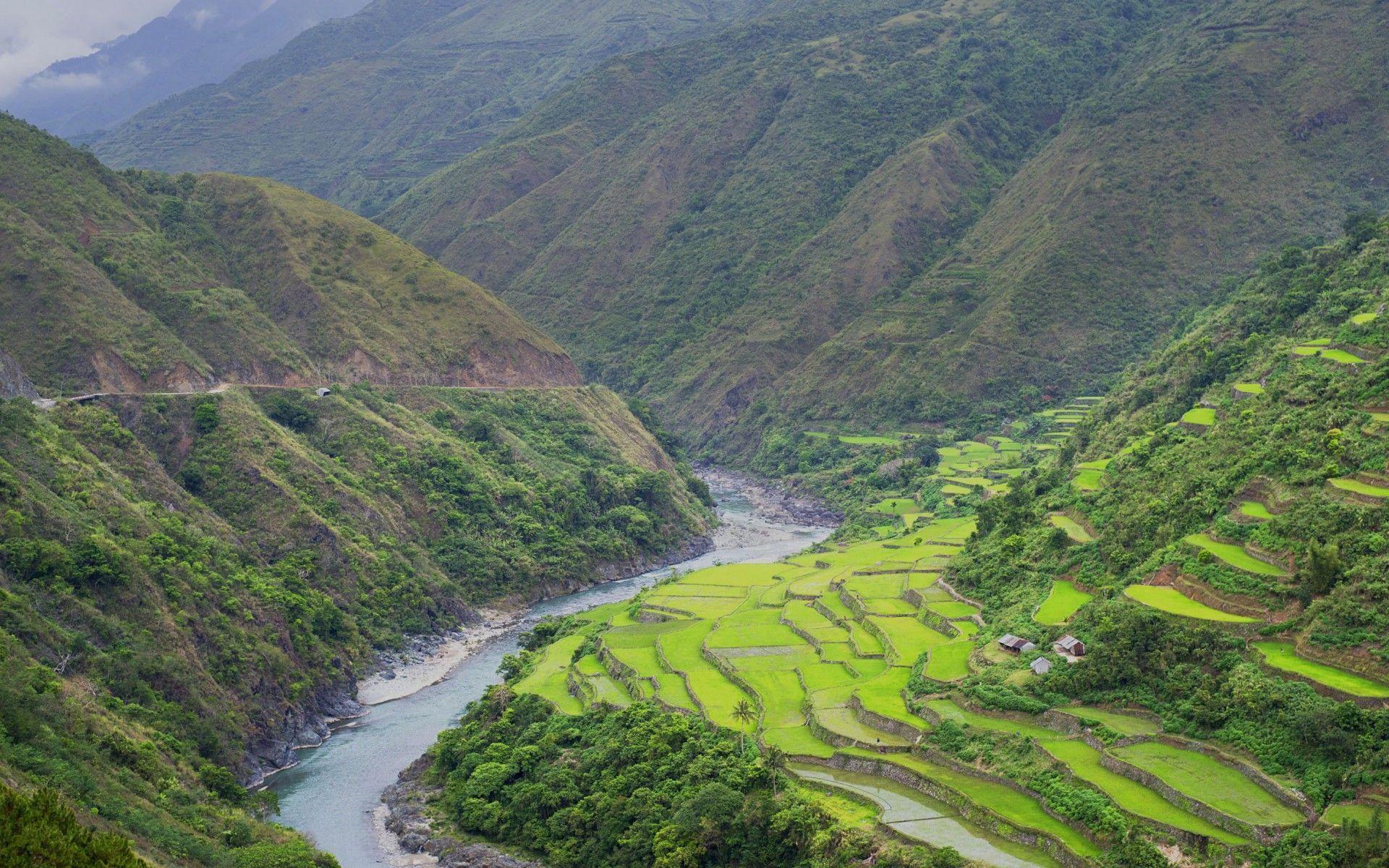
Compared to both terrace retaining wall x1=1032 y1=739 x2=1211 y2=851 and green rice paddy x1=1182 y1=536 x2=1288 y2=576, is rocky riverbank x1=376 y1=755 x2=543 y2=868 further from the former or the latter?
green rice paddy x1=1182 y1=536 x2=1288 y2=576

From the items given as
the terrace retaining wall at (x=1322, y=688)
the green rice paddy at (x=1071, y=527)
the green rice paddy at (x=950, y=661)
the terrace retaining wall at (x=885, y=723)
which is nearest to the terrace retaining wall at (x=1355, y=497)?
the terrace retaining wall at (x=1322, y=688)

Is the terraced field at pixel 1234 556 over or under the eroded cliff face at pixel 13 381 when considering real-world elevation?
under

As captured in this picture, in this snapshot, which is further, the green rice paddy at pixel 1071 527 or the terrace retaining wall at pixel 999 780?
the green rice paddy at pixel 1071 527

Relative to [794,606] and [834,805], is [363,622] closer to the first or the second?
[794,606]

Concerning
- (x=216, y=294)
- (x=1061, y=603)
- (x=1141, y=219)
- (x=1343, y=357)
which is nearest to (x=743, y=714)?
(x=1061, y=603)

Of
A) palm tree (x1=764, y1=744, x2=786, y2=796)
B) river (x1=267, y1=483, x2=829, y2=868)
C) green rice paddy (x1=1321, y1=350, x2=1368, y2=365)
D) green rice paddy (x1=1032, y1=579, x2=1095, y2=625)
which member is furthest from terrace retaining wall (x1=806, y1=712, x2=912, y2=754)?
green rice paddy (x1=1321, y1=350, x2=1368, y2=365)

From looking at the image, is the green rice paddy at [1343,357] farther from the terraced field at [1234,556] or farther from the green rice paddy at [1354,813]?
the green rice paddy at [1354,813]
